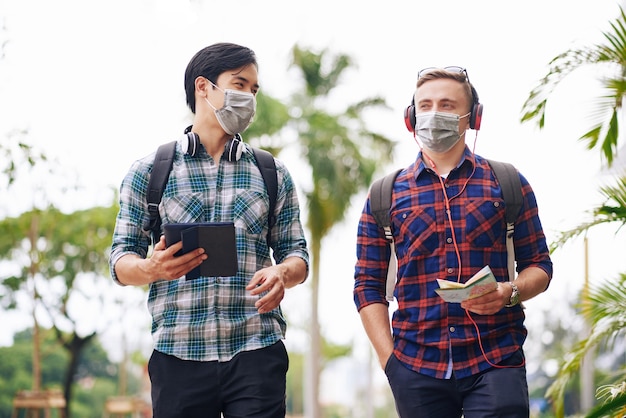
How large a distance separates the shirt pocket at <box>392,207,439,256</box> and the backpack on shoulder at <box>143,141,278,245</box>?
488 mm

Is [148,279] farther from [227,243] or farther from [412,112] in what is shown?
[412,112]

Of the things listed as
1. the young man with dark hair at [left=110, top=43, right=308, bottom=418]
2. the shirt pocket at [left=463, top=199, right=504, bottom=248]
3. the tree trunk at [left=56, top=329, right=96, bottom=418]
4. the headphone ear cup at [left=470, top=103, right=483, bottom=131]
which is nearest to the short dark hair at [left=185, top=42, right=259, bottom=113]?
the young man with dark hair at [left=110, top=43, right=308, bottom=418]

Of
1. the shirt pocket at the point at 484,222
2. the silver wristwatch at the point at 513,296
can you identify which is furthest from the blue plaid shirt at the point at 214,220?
the silver wristwatch at the point at 513,296

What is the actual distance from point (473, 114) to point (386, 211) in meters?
0.53

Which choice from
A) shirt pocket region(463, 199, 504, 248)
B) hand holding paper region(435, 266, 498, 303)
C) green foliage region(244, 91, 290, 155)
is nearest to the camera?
hand holding paper region(435, 266, 498, 303)

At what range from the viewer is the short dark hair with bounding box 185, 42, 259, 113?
11.2ft

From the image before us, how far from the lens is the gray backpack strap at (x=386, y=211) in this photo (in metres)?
3.52

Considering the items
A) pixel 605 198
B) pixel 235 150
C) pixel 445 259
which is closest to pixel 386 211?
pixel 445 259

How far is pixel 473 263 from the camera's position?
3336 mm

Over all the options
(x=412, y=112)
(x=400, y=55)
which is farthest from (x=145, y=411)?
(x=412, y=112)

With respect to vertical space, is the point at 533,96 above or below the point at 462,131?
above

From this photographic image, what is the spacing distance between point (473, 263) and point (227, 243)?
95 centimetres

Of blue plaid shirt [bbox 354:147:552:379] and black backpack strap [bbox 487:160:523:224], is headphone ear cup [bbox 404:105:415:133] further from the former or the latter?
black backpack strap [bbox 487:160:523:224]

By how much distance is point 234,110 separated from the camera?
341cm
